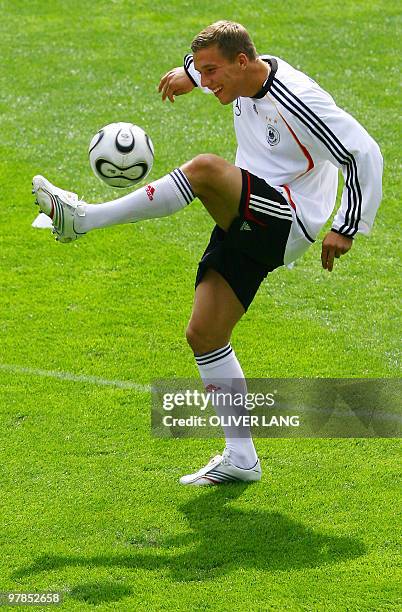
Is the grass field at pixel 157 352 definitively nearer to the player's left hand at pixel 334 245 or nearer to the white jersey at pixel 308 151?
the player's left hand at pixel 334 245

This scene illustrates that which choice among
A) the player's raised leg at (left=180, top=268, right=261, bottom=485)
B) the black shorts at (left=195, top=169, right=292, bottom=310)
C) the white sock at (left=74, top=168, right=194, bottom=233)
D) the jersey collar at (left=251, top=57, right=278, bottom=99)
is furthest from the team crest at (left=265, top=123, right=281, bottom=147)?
the player's raised leg at (left=180, top=268, right=261, bottom=485)

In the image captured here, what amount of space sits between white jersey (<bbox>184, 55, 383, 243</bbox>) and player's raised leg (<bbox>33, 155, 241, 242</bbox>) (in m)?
0.39

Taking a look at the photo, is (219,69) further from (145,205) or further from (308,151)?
(145,205)

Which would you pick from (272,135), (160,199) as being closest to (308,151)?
(272,135)

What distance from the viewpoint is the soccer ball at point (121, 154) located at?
626 centimetres

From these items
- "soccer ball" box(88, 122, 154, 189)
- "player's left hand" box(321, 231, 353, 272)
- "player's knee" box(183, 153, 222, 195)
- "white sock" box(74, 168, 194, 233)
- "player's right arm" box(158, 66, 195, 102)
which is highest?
"player's right arm" box(158, 66, 195, 102)

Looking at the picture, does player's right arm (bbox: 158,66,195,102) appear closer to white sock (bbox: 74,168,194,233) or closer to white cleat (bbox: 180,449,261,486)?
white sock (bbox: 74,168,194,233)

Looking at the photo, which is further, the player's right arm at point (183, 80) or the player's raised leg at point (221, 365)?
the player's right arm at point (183, 80)

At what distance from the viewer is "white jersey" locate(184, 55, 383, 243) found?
19.3ft

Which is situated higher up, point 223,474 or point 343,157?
point 343,157

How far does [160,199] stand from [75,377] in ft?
6.42

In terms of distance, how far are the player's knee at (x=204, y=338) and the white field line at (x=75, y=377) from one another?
104 cm

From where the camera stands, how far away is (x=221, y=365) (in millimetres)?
6324

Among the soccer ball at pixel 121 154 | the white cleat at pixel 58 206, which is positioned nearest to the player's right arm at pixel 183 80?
the soccer ball at pixel 121 154
